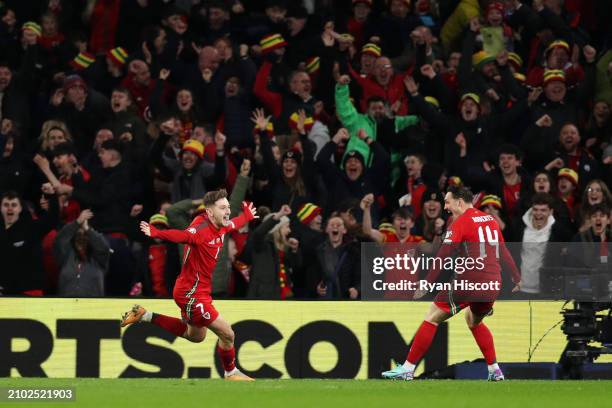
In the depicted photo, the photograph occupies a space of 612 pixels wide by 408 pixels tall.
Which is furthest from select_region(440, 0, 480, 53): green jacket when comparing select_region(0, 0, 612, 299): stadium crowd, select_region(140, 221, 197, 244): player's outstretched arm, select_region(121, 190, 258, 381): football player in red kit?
select_region(140, 221, 197, 244): player's outstretched arm

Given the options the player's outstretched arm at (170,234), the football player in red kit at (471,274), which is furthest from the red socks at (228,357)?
the football player in red kit at (471,274)

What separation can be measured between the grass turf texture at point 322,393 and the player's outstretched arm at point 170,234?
1449mm

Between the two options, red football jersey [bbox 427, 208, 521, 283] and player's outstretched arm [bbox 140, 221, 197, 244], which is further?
red football jersey [bbox 427, 208, 521, 283]

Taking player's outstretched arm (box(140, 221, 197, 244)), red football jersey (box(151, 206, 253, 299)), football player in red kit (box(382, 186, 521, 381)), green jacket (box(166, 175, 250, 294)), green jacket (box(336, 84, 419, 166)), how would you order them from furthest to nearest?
green jacket (box(336, 84, 419, 166))
green jacket (box(166, 175, 250, 294))
football player in red kit (box(382, 186, 521, 381))
red football jersey (box(151, 206, 253, 299))
player's outstretched arm (box(140, 221, 197, 244))

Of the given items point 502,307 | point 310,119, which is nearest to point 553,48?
point 310,119

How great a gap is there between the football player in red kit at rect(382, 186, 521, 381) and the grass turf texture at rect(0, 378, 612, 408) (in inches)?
13.1

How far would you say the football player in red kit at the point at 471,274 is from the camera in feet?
52.4

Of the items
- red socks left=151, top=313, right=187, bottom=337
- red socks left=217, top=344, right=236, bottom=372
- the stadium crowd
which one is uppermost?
the stadium crowd

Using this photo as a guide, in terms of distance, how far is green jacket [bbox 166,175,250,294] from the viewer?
18.8m

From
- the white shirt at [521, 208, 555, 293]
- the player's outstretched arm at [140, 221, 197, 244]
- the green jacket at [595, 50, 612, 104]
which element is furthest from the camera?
the green jacket at [595, 50, 612, 104]

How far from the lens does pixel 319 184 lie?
67.2 feet

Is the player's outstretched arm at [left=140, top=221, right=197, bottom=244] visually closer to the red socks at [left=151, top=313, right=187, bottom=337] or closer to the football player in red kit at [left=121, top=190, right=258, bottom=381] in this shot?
the football player in red kit at [left=121, top=190, right=258, bottom=381]

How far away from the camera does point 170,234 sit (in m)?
15.1

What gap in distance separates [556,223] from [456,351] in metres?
2.05
